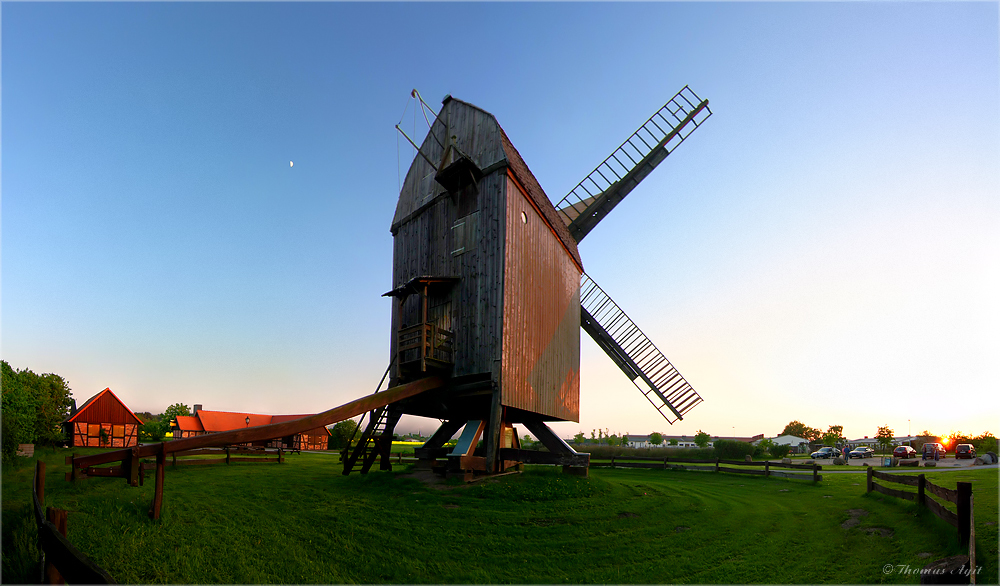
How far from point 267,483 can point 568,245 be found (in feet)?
41.0

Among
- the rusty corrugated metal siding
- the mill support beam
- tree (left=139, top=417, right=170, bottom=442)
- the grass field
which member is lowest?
tree (left=139, top=417, right=170, bottom=442)

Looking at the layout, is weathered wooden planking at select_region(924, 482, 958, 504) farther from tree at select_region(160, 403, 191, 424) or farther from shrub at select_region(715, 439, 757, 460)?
tree at select_region(160, 403, 191, 424)

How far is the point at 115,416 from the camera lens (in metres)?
42.0

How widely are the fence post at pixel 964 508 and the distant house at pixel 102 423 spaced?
4762 centimetres

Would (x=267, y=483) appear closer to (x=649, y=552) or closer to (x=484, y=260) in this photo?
(x=484, y=260)

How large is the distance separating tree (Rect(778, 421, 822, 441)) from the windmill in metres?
84.8

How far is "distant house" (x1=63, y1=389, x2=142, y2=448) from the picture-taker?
4006 centimetres

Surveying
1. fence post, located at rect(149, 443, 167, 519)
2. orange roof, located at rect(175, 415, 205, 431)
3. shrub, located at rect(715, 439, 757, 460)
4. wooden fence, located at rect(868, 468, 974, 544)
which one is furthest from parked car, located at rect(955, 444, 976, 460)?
orange roof, located at rect(175, 415, 205, 431)

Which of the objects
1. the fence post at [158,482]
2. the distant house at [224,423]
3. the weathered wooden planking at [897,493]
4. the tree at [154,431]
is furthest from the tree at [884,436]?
the tree at [154,431]

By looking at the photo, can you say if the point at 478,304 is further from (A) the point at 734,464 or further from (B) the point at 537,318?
(A) the point at 734,464

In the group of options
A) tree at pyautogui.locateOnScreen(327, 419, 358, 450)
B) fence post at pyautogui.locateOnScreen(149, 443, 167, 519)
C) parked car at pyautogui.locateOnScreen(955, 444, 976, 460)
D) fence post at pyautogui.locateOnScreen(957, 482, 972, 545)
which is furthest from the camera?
tree at pyautogui.locateOnScreen(327, 419, 358, 450)

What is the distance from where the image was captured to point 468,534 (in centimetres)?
998

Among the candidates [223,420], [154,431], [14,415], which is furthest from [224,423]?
[14,415]

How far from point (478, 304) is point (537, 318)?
8.08ft
